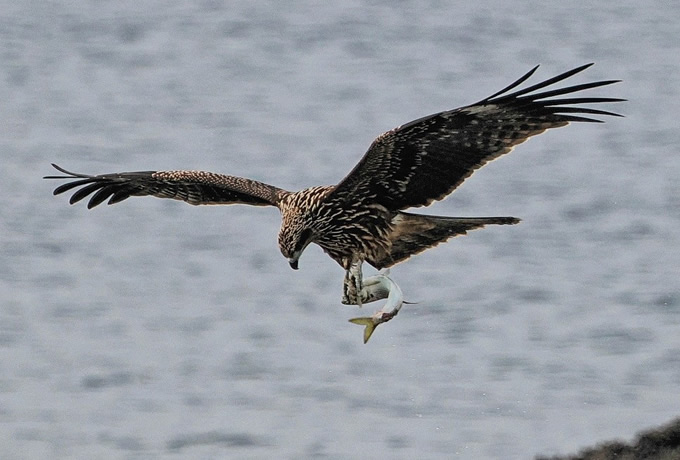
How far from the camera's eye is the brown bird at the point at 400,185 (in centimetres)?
780

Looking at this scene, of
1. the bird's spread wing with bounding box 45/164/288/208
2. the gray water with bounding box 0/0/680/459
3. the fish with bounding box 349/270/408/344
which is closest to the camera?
the fish with bounding box 349/270/408/344

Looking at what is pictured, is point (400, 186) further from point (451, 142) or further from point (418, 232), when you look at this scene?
point (451, 142)

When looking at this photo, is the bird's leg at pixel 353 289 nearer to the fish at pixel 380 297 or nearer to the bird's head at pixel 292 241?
the fish at pixel 380 297

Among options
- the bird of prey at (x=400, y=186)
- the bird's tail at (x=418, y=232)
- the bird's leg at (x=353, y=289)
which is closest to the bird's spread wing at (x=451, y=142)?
the bird of prey at (x=400, y=186)

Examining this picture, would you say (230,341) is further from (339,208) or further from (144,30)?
(144,30)

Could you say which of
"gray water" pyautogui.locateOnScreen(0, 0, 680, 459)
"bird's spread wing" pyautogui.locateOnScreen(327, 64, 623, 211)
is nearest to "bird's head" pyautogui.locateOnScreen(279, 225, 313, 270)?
"bird's spread wing" pyautogui.locateOnScreen(327, 64, 623, 211)

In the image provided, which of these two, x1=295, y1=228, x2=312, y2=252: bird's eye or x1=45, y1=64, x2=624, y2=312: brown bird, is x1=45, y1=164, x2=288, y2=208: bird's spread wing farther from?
x1=295, y1=228, x2=312, y2=252: bird's eye

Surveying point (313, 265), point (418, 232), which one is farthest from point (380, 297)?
point (313, 265)

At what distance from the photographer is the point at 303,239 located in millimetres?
8297

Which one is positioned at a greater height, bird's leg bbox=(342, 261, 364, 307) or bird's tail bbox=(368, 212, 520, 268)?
bird's tail bbox=(368, 212, 520, 268)

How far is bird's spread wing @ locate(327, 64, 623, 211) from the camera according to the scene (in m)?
7.74

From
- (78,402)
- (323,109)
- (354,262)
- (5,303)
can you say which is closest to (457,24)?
(323,109)

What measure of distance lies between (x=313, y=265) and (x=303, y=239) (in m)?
4.86

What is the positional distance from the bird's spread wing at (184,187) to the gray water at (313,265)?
64.8 inches
